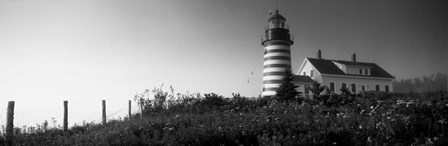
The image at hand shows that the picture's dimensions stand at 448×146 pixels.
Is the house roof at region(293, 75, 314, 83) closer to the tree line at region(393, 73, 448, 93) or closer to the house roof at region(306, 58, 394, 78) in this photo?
the house roof at region(306, 58, 394, 78)

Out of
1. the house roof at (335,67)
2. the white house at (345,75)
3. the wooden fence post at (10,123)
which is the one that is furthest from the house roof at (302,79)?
the wooden fence post at (10,123)

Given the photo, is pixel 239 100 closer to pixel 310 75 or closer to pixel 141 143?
pixel 141 143

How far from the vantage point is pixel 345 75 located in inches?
1623

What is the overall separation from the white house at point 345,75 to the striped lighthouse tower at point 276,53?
340cm

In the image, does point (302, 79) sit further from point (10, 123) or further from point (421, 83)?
point (421, 83)

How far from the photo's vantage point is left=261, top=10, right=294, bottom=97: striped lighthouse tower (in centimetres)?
3631

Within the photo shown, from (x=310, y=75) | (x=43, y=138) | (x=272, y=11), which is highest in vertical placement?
(x=272, y=11)

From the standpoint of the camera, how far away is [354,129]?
30.3ft

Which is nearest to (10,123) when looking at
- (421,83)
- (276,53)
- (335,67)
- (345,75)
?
(276,53)

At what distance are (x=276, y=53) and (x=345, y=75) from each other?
32.8 feet

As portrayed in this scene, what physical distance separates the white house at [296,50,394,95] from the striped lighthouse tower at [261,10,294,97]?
3400mm

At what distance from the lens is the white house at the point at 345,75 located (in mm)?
40062

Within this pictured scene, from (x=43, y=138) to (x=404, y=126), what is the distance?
11.3 m

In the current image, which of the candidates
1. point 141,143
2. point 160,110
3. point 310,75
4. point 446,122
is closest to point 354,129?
point 446,122
